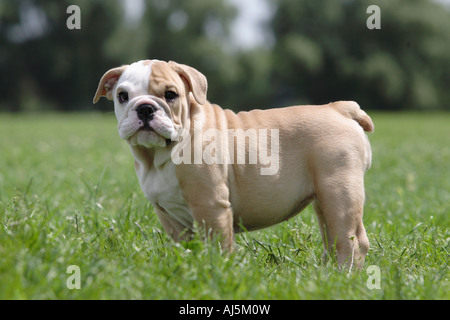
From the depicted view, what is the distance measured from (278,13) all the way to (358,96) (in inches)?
364

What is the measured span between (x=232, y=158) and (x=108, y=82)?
2.89 ft

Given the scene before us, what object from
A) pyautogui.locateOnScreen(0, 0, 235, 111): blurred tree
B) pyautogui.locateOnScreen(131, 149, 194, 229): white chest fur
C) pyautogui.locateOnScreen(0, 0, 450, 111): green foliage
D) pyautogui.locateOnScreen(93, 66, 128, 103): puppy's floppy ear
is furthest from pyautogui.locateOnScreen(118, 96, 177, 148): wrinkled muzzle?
pyautogui.locateOnScreen(0, 0, 450, 111): green foliage

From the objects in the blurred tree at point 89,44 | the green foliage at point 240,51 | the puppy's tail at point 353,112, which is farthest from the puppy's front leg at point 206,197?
the green foliage at point 240,51

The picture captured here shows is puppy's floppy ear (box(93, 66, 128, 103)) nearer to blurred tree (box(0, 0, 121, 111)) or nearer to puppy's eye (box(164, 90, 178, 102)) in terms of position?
puppy's eye (box(164, 90, 178, 102))

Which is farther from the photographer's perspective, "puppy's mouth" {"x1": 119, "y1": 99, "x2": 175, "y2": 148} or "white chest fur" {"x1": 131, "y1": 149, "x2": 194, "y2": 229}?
"white chest fur" {"x1": 131, "y1": 149, "x2": 194, "y2": 229}

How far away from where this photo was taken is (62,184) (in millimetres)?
5520

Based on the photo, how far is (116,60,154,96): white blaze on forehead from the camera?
9.50 ft

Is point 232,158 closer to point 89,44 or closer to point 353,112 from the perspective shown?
point 353,112

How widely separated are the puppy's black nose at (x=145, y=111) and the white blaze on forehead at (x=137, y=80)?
4.8 inches

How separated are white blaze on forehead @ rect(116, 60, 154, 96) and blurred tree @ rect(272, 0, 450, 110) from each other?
109ft

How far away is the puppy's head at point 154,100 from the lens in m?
2.81

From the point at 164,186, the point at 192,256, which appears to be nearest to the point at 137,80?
the point at 164,186

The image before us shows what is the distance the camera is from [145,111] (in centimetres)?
280
